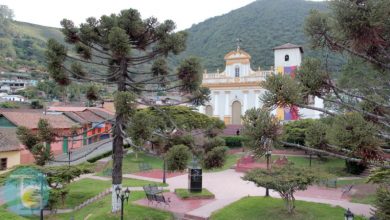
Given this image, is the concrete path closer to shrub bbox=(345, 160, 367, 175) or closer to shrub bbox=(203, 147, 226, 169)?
shrub bbox=(203, 147, 226, 169)

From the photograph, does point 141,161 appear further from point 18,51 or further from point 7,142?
point 18,51

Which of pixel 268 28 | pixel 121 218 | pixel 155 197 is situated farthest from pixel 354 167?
pixel 268 28

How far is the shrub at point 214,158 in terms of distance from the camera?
11.3 m

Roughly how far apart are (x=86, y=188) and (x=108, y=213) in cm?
710

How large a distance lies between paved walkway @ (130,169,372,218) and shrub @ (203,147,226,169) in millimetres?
3722

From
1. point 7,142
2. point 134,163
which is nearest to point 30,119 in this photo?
point 7,142

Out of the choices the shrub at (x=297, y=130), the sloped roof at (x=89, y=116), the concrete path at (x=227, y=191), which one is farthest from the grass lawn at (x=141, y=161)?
the sloped roof at (x=89, y=116)

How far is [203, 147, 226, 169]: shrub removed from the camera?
1127cm

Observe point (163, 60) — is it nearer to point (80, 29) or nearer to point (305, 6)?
point (80, 29)

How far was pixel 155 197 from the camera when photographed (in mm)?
15289

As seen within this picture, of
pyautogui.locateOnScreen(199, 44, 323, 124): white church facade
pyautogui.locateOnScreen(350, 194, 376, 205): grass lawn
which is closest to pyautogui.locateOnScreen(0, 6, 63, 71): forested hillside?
pyautogui.locateOnScreen(199, 44, 323, 124): white church facade

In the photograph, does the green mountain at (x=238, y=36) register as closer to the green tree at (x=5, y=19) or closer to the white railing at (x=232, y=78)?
the green tree at (x=5, y=19)

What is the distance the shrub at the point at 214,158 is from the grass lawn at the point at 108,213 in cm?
419

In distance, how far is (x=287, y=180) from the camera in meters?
13.3
